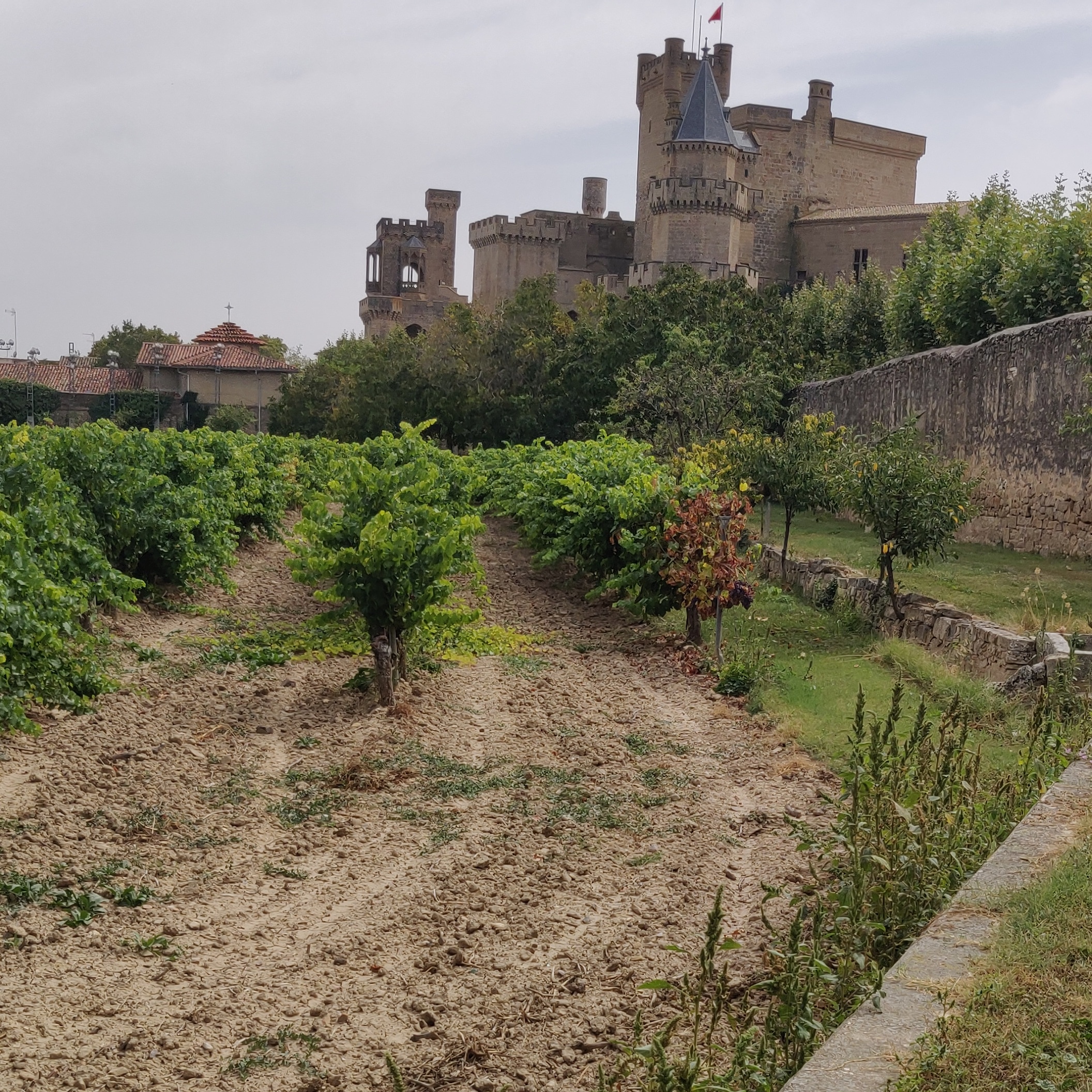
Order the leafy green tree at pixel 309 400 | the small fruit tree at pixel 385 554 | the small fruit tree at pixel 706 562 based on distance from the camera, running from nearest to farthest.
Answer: the small fruit tree at pixel 385 554
the small fruit tree at pixel 706 562
the leafy green tree at pixel 309 400

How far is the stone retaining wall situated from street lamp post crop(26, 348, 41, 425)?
49.2 meters

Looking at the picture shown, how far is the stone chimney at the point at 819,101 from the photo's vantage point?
63594 millimetres

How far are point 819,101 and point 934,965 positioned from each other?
6588 centimetres

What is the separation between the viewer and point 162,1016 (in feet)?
13.8

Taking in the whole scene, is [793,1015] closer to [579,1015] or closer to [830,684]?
[579,1015]

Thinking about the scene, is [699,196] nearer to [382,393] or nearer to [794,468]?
[382,393]

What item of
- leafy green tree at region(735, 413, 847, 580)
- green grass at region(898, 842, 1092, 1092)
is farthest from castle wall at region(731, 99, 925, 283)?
green grass at region(898, 842, 1092, 1092)

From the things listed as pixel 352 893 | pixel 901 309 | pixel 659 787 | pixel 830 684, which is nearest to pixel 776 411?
pixel 901 309

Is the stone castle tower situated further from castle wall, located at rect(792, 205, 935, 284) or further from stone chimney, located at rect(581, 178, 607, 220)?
stone chimney, located at rect(581, 178, 607, 220)

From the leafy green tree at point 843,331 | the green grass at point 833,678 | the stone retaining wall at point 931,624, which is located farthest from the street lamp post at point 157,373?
the green grass at point 833,678

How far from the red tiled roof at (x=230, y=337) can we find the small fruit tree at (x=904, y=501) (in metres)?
62.0

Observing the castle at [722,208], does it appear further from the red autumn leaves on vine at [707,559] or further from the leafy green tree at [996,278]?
the red autumn leaves on vine at [707,559]

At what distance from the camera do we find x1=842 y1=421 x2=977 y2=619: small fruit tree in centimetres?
1125

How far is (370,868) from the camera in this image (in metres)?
5.61
